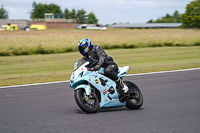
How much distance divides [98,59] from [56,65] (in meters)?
10.4

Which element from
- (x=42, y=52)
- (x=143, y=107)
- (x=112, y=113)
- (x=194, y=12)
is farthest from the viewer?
(x=194, y=12)

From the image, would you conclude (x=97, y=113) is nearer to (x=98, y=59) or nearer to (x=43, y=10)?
(x=98, y=59)

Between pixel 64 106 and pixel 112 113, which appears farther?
pixel 64 106

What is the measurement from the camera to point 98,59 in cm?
670

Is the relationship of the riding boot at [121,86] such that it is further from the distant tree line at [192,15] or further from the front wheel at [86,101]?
the distant tree line at [192,15]

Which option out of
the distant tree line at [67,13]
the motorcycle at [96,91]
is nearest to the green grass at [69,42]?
the motorcycle at [96,91]

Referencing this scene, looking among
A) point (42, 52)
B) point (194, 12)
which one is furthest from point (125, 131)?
point (194, 12)

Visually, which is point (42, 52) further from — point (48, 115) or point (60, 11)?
A: point (60, 11)

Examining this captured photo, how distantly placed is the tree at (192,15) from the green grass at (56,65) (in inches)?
1496

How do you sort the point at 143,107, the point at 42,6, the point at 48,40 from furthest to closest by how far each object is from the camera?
1. the point at 42,6
2. the point at 48,40
3. the point at 143,107

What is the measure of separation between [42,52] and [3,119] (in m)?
15.8

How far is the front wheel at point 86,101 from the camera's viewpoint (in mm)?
6148

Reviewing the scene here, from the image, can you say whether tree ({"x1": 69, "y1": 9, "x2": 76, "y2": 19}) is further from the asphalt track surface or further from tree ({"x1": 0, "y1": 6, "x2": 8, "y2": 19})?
the asphalt track surface

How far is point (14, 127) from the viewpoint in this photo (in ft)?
18.0
